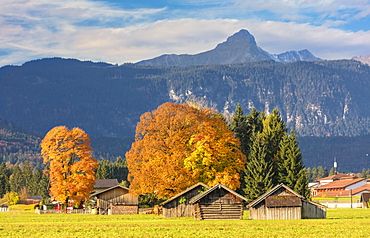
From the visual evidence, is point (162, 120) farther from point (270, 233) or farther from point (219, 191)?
point (270, 233)

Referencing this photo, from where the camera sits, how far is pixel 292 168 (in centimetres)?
9838

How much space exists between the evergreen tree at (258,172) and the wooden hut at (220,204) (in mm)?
18847

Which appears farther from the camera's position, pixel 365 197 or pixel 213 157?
pixel 365 197

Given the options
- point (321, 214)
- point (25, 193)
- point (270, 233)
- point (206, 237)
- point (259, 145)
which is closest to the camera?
point (206, 237)

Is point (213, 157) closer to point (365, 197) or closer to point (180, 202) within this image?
point (180, 202)

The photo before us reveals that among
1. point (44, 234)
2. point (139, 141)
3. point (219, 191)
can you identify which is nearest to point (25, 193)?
point (139, 141)

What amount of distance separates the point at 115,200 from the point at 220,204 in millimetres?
29100

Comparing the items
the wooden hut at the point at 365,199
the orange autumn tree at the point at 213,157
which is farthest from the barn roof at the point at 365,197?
the orange autumn tree at the point at 213,157

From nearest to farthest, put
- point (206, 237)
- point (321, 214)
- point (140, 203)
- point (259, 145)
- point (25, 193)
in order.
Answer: point (206, 237) < point (321, 214) < point (259, 145) < point (140, 203) < point (25, 193)

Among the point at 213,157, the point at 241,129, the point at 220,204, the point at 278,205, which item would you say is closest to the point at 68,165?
the point at 213,157

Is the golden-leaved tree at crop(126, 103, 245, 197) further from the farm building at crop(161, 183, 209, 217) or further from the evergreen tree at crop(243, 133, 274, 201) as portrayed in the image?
the farm building at crop(161, 183, 209, 217)

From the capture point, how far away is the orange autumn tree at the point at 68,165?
102 metres

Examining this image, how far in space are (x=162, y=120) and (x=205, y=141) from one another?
6810mm

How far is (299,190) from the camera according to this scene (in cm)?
9756
